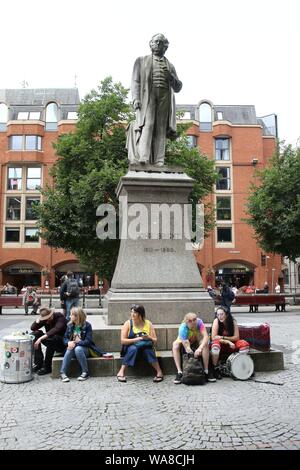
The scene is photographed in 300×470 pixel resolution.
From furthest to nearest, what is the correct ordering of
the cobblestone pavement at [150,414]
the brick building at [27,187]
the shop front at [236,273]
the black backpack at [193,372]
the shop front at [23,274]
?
the shop front at [236,273], the shop front at [23,274], the brick building at [27,187], the black backpack at [193,372], the cobblestone pavement at [150,414]

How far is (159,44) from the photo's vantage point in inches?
329

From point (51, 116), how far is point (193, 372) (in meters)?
40.2

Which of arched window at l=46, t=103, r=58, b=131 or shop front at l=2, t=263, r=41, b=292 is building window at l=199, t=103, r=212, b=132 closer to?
arched window at l=46, t=103, r=58, b=131

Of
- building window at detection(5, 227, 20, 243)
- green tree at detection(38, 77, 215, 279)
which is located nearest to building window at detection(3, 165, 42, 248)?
building window at detection(5, 227, 20, 243)

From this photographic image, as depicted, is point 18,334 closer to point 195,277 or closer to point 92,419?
point 92,419

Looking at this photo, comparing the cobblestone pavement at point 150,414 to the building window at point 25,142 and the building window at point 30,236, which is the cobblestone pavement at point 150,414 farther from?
the building window at point 25,142

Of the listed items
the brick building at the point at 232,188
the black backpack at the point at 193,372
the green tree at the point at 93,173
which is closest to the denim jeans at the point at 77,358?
the black backpack at the point at 193,372

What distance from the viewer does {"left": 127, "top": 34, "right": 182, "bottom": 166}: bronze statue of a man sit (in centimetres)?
843

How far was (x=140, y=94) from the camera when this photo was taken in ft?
28.2

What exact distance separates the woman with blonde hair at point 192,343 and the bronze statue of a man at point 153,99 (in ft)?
11.7

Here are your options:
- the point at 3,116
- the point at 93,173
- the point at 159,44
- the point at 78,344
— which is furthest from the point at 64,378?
the point at 3,116

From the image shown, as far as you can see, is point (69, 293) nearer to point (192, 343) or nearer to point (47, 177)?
point (192, 343)

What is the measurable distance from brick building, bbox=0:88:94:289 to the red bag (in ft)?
112

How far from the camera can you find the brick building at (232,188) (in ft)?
133
